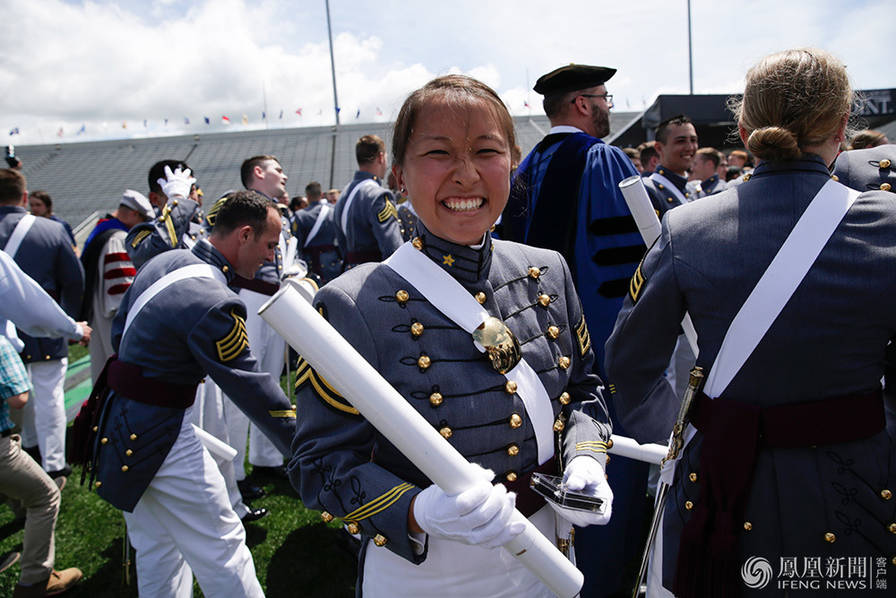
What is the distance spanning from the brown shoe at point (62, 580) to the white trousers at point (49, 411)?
176 centimetres

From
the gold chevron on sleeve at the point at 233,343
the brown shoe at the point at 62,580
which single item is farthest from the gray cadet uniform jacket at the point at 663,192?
the brown shoe at the point at 62,580

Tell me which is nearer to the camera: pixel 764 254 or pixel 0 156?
pixel 764 254

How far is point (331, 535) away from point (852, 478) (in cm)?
339

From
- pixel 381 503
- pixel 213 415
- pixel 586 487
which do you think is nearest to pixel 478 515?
pixel 381 503

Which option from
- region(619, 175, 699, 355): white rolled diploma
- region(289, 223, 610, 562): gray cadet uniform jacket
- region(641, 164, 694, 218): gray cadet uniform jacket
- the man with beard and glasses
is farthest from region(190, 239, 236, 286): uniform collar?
region(641, 164, 694, 218): gray cadet uniform jacket

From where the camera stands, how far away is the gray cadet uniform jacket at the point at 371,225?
6270 mm

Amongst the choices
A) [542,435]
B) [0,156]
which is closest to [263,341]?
[542,435]

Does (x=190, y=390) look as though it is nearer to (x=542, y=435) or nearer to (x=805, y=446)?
(x=542, y=435)

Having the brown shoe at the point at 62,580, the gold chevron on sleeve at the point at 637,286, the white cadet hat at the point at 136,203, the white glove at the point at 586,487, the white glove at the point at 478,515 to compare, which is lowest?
the brown shoe at the point at 62,580

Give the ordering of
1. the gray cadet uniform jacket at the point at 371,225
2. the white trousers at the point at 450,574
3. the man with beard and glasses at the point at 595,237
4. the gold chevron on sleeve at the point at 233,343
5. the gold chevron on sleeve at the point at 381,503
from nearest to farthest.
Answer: the gold chevron on sleeve at the point at 381,503 < the white trousers at the point at 450,574 < the gold chevron on sleeve at the point at 233,343 < the man with beard and glasses at the point at 595,237 < the gray cadet uniform jacket at the point at 371,225

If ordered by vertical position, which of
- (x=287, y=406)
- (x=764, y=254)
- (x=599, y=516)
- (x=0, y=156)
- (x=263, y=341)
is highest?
(x=0, y=156)

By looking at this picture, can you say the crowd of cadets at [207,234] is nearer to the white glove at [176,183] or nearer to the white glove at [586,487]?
the white glove at [176,183]

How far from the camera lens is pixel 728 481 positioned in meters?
1.61

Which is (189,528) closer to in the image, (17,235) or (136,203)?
(17,235)
